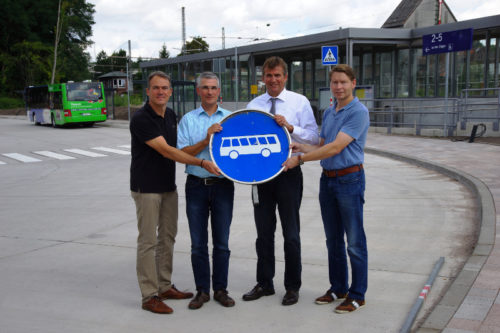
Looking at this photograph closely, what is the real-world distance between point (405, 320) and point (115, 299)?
2359mm

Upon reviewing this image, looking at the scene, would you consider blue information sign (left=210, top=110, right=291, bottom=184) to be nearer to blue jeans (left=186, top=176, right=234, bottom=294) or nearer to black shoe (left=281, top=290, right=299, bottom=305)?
blue jeans (left=186, top=176, right=234, bottom=294)

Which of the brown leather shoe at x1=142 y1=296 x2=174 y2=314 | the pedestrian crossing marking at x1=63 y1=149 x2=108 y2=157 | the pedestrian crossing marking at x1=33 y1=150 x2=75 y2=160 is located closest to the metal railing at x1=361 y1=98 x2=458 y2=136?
the pedestrian crossing marking at x1=63 y1=149 x2=108 y2=157

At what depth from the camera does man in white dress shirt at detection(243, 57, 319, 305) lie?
160 inches

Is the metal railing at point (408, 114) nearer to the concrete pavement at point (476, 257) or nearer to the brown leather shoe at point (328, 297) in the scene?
the concrete pavement at point (476, 257)

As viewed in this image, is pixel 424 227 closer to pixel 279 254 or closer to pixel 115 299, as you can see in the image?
pixel 279 254

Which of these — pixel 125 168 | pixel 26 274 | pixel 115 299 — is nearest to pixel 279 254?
pixel 115 299

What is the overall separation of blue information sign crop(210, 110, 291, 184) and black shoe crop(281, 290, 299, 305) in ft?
3.24

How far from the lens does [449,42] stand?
1764 cm

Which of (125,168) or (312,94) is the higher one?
(312,94)

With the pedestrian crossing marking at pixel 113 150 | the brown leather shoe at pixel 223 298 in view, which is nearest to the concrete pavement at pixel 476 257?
the brown leather shoe at pixel 223 298

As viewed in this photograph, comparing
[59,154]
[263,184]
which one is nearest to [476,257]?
[263,184]

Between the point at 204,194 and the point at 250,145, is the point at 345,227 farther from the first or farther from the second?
the point at 204,194

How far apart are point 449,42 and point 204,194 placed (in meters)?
16.0

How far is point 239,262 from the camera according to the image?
17.6ft
